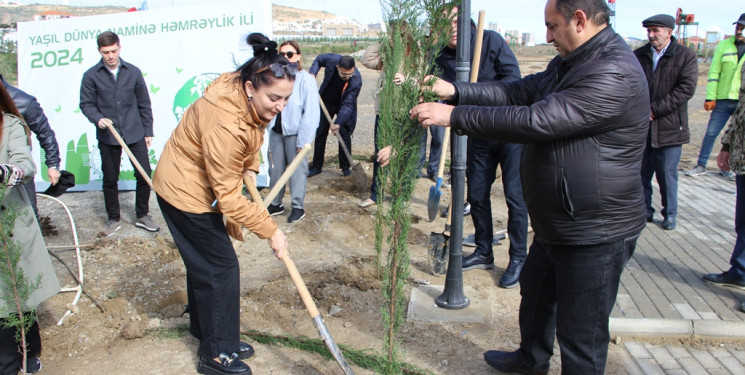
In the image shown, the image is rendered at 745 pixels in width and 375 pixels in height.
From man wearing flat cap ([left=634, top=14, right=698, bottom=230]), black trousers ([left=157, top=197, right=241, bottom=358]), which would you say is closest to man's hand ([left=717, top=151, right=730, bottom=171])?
man wearing flat cap ([left=634, top=14, right=698, bottom=230])

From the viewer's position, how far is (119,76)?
583 centimetres

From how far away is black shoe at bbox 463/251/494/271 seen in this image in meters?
4.74

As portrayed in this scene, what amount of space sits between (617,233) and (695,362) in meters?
1.59

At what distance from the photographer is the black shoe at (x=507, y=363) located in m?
3.18

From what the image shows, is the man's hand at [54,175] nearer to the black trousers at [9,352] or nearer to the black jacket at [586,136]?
the black trousers at [9,352]

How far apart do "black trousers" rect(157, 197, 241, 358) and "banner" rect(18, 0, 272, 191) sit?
434 centimetres

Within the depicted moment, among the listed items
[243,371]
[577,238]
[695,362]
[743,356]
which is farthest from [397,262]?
[743,356]

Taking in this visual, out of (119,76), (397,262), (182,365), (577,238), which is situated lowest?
(182,365)

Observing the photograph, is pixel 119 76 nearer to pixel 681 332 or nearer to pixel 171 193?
pixel 171 193

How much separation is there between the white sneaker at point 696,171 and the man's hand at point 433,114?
7265 mm

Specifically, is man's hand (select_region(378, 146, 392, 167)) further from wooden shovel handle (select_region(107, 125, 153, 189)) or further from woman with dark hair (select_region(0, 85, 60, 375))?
wooden shovel handle (select_region(107, 125, 153, 189))

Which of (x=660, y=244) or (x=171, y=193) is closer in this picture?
(x=171, y=193)

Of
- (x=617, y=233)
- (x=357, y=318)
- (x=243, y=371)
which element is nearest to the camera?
(x=617, y=233)

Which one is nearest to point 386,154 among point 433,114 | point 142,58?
point 433,114
